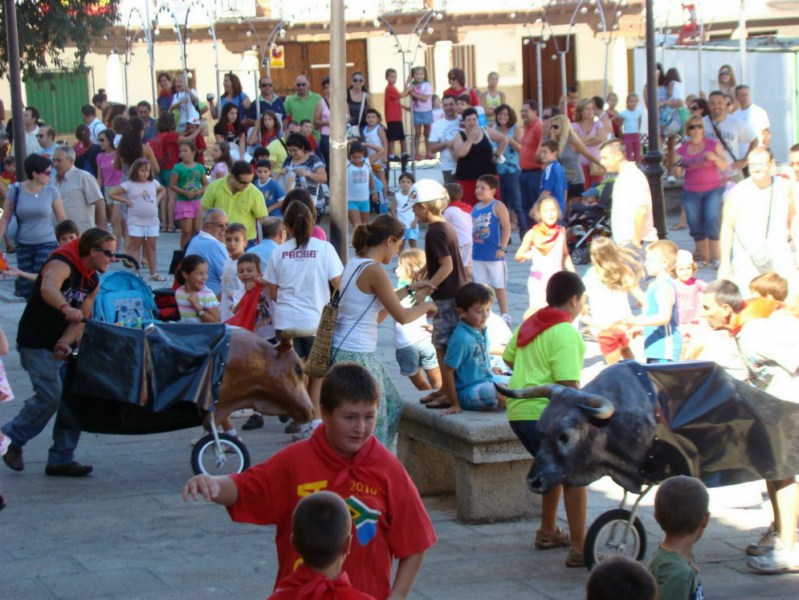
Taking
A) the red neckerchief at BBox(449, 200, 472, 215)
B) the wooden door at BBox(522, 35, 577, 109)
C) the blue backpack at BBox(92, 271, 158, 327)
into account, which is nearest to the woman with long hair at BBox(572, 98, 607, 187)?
the red neckerchief at BBox(449, 200, 472, 215)

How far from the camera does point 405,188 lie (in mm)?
16031

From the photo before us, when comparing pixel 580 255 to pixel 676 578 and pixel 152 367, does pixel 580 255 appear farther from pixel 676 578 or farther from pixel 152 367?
pixel 676 578

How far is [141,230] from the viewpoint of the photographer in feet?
50.7

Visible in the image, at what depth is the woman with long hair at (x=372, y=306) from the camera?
712cm

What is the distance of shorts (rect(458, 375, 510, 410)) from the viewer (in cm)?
735

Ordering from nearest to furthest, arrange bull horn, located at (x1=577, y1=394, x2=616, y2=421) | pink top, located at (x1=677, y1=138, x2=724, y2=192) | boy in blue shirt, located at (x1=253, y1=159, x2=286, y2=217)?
bull horn, located at (x1=577, y1=394, x2=616, y2=421), boy in blue shirt, located at (x1=253, y1=159, x2=286, y2=217), pink top, located at (x1=677, y1=138, x2=724, y2=192)

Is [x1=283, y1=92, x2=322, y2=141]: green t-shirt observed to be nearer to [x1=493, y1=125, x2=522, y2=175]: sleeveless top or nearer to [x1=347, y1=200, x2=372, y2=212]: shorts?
[x1=493, y1=125, x2=522, y2=175]: sleeveless top

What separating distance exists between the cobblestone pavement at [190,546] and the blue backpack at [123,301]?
98 cm

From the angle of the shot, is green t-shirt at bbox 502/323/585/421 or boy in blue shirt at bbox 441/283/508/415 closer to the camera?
green t-shirt at bbox 502/323/585/421

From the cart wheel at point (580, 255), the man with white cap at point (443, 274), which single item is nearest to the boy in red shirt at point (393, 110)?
the cart wheel at point (580, 255)

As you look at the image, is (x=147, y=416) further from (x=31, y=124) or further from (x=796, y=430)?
(x=31, y=124)

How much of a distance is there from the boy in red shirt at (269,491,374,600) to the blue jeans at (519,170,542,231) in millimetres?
13325

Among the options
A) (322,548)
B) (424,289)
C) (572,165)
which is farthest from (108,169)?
(322,548)

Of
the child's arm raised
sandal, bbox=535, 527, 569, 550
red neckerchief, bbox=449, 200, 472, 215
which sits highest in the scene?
red neckerchief, bbox=449, 200, 472, 215
